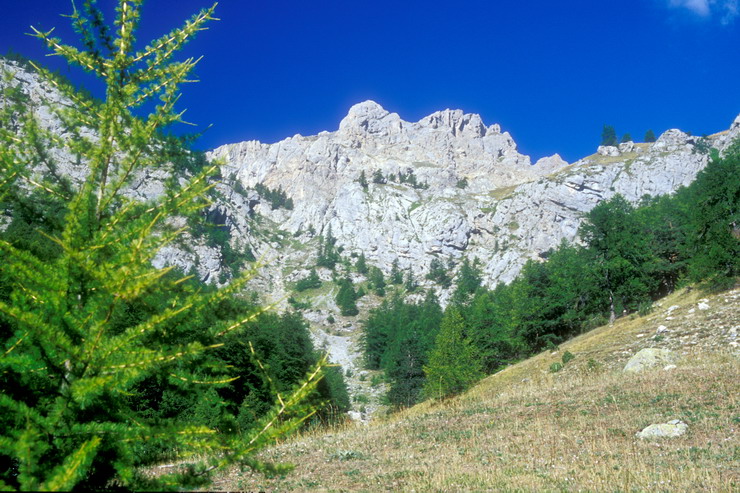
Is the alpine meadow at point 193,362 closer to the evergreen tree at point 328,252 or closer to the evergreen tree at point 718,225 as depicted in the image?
the evergreen tree at point 718,225

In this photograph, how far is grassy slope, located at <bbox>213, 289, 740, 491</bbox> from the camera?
7285 millimetres

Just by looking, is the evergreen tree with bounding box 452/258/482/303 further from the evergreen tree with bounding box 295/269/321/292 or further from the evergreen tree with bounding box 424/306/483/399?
the evergreen tree with bounding box 424/306/483/399

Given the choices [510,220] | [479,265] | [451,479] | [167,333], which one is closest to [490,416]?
[451,479]

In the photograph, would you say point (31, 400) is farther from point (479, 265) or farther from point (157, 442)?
point (479, 265)

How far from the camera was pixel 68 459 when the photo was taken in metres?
2.40

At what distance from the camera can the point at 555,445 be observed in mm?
9617

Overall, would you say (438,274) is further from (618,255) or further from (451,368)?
(451,368)

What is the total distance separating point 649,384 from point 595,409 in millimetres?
Result: 3576

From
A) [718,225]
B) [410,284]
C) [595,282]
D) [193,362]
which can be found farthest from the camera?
[410,284]

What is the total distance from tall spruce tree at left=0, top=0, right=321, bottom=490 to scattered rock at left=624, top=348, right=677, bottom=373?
67.4 ft

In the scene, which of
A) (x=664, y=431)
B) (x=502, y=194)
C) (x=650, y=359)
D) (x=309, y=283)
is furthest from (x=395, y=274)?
(x=664, y=431)

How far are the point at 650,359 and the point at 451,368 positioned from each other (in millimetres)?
15889

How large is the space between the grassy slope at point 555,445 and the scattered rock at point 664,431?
8.9 inches

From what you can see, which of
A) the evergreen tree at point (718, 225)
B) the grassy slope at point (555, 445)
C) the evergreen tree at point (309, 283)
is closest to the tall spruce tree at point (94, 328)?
the grassy slope at point (555, 445)
